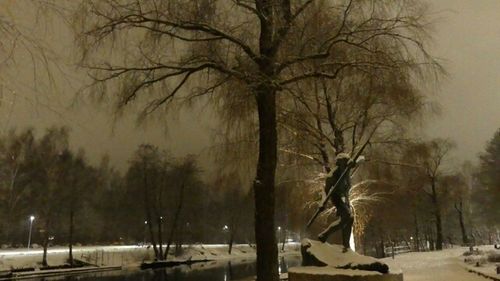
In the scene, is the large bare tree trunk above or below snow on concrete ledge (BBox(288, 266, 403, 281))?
above

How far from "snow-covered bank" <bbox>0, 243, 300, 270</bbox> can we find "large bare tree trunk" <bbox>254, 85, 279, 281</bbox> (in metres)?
32.2

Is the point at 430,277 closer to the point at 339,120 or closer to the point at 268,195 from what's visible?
the point at 339,120

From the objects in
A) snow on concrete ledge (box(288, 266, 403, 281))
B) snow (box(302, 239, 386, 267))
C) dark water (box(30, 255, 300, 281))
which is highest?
snow (box(302, 239, 386, 267))

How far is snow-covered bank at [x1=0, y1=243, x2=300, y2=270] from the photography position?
37.9m

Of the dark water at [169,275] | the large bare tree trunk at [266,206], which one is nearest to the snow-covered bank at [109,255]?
the dark water at [169,275]

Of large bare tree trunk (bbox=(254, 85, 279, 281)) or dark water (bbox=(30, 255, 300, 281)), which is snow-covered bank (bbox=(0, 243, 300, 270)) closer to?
dark water (bbox=(30, 255, 300, 281))

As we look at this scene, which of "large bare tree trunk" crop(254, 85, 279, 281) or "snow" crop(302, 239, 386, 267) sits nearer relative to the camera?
"large bare tree trunk" crop(254, 85, 279, 281)

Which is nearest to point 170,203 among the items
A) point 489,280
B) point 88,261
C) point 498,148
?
point 88,261

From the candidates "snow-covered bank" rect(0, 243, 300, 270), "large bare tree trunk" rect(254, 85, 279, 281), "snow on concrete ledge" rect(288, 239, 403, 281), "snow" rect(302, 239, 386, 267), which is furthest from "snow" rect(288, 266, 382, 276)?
"snow-covered bank" rect(0, 243, 300, 270)

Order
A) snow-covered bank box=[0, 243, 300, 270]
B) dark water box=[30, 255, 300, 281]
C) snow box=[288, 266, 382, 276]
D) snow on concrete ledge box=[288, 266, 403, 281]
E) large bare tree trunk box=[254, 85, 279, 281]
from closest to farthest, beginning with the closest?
large bare tree trunk box=[254, 85, 279, 281] → snow on concrete ledge box=[288, 266, 403, 281] → snow box=[288, 266, 382, 276] → dark water box=[30, 255, 300, 281] → snow-covered bank box=[0, 243, 300, 270]

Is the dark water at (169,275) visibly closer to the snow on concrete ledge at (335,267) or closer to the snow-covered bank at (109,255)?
the snow-covered bank at (109,255)

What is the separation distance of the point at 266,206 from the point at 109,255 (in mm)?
43974

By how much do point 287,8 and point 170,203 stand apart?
42.7m

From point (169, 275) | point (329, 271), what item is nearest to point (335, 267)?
point (329, 271)
